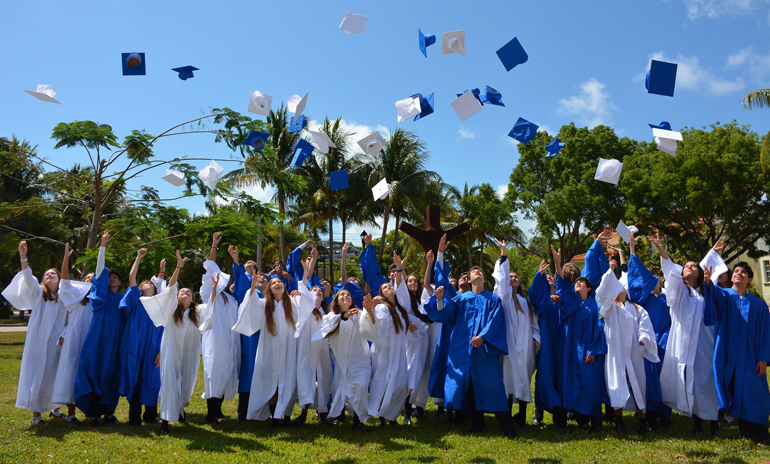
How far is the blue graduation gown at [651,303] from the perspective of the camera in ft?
24.2

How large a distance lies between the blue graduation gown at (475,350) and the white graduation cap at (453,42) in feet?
11.0

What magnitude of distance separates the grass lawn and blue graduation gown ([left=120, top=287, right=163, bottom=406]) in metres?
0.47

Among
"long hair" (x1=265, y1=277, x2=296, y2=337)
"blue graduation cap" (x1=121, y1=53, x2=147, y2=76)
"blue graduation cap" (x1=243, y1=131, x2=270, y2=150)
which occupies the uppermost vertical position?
"blue graduation cap" (x1=121, y1=53, x2=147, y2=76)

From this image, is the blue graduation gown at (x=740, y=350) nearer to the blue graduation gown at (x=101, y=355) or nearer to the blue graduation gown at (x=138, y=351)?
the blue graduation gown at (x=138, y=351)

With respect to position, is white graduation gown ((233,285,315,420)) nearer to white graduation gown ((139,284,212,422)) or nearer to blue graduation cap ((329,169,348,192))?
white graduation gown ((139,284,212,422))

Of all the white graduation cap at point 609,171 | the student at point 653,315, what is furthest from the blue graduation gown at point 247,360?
the white graduation cap at point 609,171

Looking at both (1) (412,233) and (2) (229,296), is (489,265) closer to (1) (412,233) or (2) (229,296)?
(1) (412,233)

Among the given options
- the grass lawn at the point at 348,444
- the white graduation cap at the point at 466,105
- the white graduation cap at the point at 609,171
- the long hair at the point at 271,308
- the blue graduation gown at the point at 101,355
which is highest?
the white graduation cap at the point at 466,105

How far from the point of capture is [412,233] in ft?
35.8

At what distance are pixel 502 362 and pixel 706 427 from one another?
269cm

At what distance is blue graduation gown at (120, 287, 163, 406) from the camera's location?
741 cm

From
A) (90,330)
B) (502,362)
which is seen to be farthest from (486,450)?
(90,330)

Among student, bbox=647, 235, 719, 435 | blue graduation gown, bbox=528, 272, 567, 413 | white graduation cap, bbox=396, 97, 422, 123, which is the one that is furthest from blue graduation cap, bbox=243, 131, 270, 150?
student, bbox=647, 235, 719, 435

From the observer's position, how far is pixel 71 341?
765 cm
